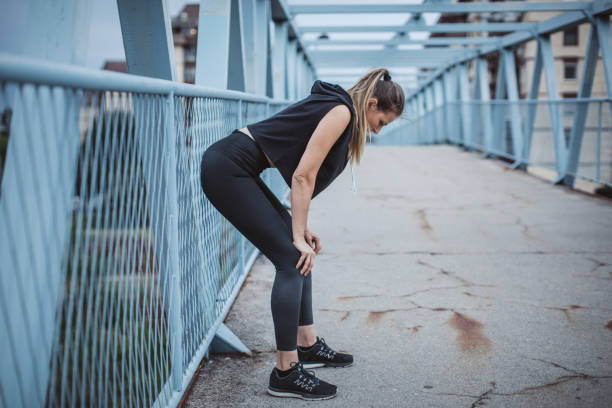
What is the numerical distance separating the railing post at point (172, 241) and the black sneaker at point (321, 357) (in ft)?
2.52

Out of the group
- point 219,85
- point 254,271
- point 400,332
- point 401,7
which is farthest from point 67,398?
point 401,7

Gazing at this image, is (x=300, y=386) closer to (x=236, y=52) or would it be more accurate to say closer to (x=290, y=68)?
(x=236, y=52)

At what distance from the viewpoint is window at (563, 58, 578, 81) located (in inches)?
1418

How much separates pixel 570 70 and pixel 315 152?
132ft

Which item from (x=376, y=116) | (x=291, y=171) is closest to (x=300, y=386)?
(x=291, y=171)

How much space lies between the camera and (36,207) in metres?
1.25

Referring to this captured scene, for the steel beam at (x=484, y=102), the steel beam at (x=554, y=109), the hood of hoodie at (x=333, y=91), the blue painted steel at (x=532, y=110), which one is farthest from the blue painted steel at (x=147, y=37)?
the steel beam at (x=484, y=102)

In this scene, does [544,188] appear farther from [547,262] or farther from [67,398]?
[67,398]

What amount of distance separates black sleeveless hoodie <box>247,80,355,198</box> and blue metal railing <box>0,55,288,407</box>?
0.38m

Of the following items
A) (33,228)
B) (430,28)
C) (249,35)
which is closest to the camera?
(33,228)

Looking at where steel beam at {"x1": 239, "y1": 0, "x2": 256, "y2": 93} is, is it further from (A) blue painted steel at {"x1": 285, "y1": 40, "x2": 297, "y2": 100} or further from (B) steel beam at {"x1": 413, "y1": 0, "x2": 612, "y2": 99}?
(B) steel beam at {"x1": 413, "y1": 0, "x2": 612, "y2": 99}

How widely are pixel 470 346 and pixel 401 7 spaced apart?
8.00 meters

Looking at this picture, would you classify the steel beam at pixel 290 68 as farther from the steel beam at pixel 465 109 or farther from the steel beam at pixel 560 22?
the steel beam at pixel 465 109

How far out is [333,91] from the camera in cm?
236
